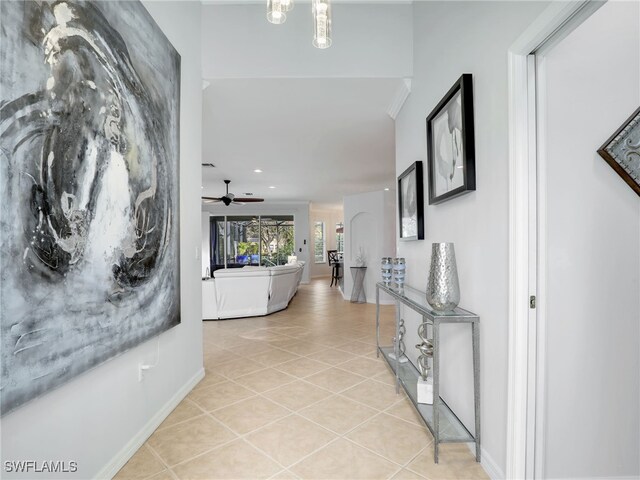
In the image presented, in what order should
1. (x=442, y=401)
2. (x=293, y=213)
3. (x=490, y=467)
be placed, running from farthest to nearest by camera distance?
(x=293, y=213)
(x=442, y=401)
(x=490, y=467)

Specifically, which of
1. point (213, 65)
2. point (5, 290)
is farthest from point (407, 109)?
point (5, 290)

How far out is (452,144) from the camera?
2.01 metres

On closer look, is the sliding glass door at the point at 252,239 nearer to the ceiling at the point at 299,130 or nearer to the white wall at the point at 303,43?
the ceiling at the point at 299,130

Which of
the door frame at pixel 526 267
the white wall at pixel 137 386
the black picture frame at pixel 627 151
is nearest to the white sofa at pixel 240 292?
the white wall at pixel 137 386

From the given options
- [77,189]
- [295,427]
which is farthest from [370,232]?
[77,189]

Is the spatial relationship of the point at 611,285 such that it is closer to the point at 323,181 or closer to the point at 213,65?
the point at 213,65

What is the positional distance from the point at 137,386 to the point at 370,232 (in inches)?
235

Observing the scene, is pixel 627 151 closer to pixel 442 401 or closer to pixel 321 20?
pixel 321 20

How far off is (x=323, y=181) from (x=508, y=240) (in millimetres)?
6084

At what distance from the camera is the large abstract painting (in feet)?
3.51

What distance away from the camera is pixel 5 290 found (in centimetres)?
104

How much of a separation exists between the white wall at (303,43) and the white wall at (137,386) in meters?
0.19

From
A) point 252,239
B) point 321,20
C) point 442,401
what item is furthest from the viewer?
point 252,239

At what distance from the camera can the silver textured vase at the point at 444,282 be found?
1753mm
